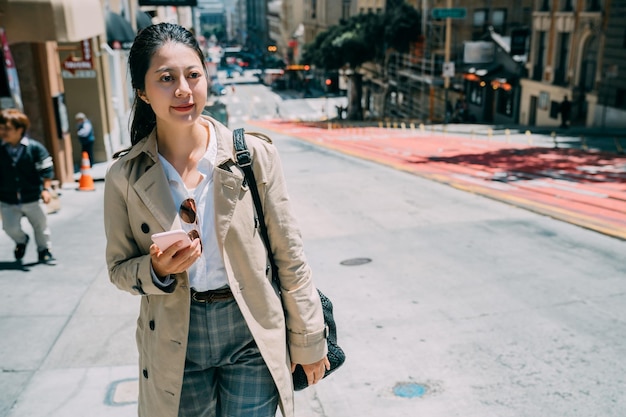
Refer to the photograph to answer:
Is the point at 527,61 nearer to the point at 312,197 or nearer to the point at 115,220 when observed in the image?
the point at 312,197

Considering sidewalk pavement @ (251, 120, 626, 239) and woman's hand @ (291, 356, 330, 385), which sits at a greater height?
woman's hand @ (291, 356, 330, 385)

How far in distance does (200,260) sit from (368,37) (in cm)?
5301

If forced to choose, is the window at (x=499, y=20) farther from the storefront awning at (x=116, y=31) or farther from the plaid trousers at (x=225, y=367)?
the plaid trousers at (x=225, y=367)

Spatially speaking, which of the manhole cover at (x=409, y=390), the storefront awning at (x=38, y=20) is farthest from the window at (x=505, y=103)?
the manhole cover at (x=409, y=390)

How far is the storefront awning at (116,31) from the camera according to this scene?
64.2 feet

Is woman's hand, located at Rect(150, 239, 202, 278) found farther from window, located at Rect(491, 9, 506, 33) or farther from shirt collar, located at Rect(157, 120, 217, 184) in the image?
window, located at Rect(491, 9, 506, 33)

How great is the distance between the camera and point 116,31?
19844mm

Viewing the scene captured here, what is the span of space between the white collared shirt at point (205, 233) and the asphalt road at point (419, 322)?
6.50 ft

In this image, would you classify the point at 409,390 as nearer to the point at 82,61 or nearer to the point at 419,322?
the point at 419,322

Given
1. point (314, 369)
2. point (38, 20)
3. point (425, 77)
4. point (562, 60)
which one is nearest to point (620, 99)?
point (562, 60)

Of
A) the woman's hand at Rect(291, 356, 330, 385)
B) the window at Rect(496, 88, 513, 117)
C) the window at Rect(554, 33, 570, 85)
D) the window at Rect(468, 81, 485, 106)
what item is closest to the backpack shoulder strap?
the woman's hand at Rect(291, 356, 330, 385)

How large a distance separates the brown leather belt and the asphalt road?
1906 mm

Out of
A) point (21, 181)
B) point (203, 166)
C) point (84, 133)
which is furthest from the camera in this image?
point (84, 133)

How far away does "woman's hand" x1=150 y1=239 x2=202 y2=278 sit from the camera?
2215mm
